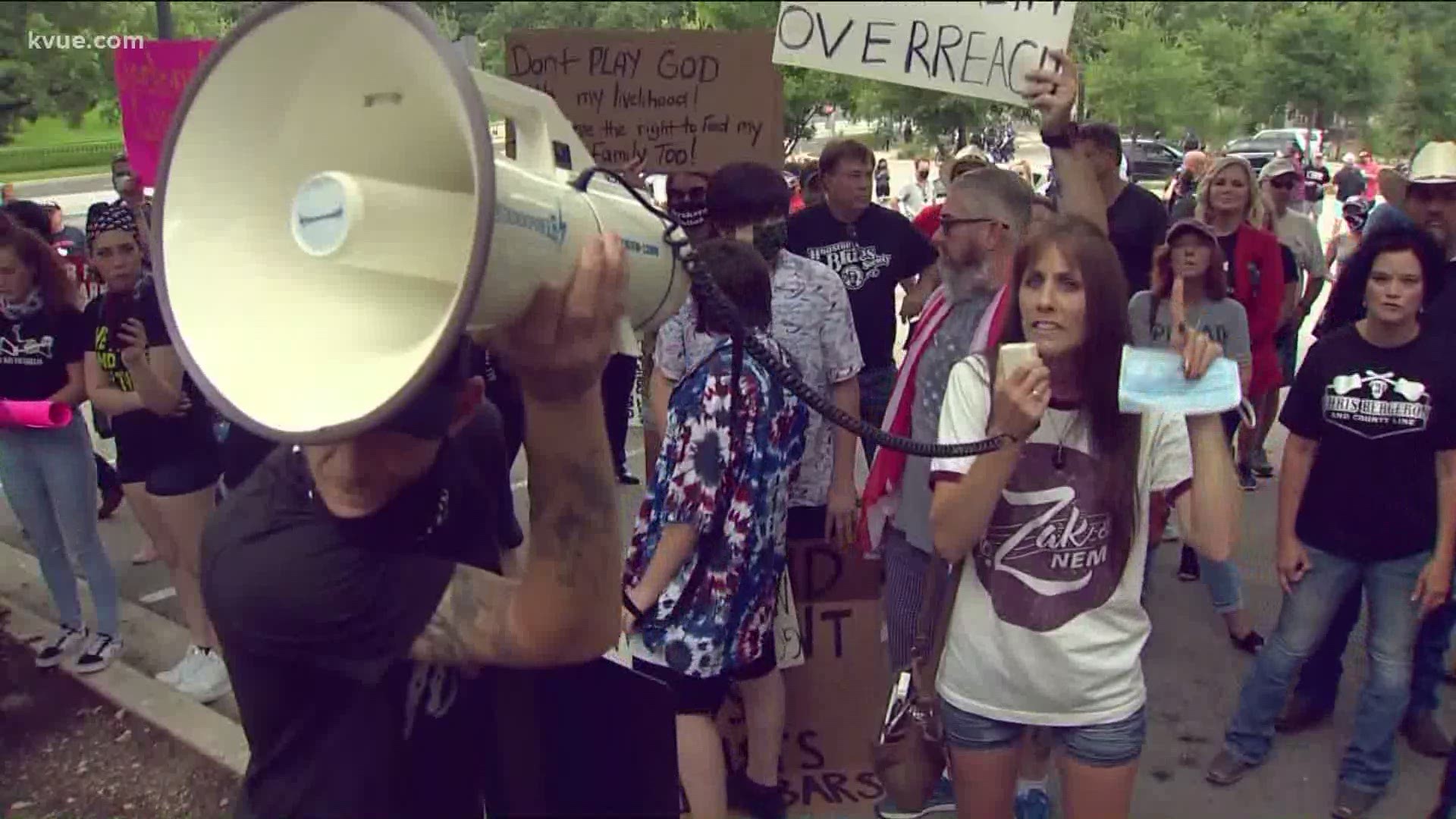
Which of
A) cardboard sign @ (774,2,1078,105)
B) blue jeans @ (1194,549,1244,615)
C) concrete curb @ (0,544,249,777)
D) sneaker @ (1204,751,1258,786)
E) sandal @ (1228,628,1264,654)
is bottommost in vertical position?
concrete curb @ (0,544,249,777)

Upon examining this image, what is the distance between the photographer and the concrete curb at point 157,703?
12.0 ft

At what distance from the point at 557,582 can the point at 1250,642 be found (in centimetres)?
353

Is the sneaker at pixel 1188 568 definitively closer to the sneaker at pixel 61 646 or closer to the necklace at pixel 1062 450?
the necklace at pixel 1062 450

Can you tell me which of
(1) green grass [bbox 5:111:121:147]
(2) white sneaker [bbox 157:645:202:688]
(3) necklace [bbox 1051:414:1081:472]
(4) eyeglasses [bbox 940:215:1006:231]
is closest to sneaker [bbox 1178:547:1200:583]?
(4) eyeglasses [bbox 940:215:1006:231]

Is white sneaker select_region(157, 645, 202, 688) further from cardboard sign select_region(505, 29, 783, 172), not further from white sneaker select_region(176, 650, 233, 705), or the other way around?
cardboard sign select_region(505, 29, 783, 172)

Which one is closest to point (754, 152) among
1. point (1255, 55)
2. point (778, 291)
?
point (778, 291)

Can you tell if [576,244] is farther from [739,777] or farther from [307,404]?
[739,777]

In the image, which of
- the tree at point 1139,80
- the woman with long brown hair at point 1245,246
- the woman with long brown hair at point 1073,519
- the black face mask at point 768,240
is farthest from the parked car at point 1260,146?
the woman with long brown hair at point 1073,519

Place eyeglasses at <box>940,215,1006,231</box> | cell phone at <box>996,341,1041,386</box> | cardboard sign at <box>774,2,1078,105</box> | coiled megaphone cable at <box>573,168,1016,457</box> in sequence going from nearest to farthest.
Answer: coiled megaphone cable at <box>573,168,1016,457</box> → cardboard sign at <box>774,2,1078,105</box> → cell phone at <box>996,341,1041,386</box> → eyeglasses at <box>940,215,1006,231</box>

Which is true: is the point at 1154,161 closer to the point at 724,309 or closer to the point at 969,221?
the point at 969,221

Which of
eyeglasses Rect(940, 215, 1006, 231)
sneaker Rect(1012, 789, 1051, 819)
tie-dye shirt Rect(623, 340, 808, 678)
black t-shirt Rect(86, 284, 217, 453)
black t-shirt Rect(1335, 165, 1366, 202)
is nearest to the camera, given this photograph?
tie-dye shirt Rect(623, 340, 808, 678)

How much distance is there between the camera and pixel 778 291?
3316mm

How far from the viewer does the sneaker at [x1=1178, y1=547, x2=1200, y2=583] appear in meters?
4.77

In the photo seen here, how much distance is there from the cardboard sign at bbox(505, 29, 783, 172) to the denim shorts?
214cm
